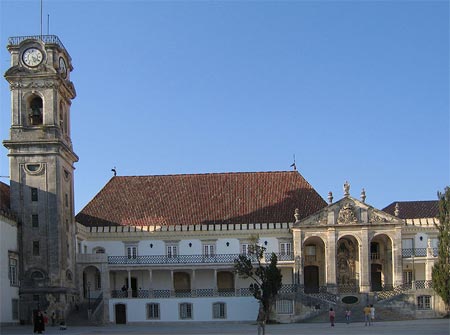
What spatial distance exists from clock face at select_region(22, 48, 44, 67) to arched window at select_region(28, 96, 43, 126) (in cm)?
235

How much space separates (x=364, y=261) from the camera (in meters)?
62.8

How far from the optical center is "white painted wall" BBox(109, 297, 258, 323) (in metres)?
60.3

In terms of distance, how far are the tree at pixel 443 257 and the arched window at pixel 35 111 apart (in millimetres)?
27544

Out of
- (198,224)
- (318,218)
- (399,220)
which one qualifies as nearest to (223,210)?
(198,224)

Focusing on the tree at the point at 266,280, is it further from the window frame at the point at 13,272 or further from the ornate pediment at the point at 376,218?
the window frame at the point at 13,272

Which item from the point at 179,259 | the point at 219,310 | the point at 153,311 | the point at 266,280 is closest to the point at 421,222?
the point at 266,280

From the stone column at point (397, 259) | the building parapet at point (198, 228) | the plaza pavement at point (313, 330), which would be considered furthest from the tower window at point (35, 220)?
the stone column at point (397, 259)

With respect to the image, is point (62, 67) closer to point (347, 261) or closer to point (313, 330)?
point (347, 261)

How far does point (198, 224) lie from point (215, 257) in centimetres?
280

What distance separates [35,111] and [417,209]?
30781 millimetres

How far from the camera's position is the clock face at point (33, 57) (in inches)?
2307

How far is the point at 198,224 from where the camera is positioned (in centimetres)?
6525

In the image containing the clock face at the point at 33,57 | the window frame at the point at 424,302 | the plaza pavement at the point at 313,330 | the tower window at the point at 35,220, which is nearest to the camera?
the plaza pavement at the point at 313,330

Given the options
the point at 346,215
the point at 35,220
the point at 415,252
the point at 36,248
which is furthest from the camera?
the point at 415,252
